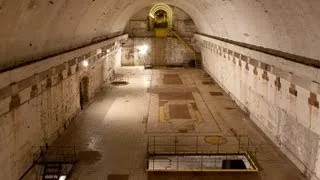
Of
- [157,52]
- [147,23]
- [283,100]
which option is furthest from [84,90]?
[147,23]

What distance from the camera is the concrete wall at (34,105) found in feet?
24.7

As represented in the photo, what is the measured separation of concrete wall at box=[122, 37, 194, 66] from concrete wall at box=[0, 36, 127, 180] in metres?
14.4

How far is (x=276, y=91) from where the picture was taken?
35.1 feet

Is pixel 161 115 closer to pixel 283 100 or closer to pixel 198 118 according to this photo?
pixel 198 118

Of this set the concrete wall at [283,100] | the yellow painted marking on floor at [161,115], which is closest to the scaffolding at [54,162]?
the yellow painted marking on floor at [161,115]

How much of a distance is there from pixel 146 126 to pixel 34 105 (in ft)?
15.0

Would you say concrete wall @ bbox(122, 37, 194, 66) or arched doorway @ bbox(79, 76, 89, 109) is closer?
arched doorway @ bbox(79, 76, 89, 109)

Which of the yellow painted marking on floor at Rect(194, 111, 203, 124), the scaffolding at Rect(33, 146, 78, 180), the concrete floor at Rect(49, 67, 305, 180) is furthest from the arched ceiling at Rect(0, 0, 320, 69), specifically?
the yellow painted marking on floor at Rect(194, 111, 203, 124)

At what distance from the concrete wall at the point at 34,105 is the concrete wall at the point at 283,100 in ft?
24.6

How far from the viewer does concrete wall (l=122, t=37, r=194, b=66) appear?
2911 centimetres

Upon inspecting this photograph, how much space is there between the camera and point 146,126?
1238 cm

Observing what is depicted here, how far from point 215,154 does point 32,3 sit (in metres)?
6.79

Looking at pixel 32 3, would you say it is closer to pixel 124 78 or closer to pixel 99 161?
pixel 99 161

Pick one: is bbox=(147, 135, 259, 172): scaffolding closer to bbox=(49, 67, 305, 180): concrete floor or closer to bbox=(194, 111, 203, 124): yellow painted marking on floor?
bbox=(49, 67, 305, 180): concrete floor
